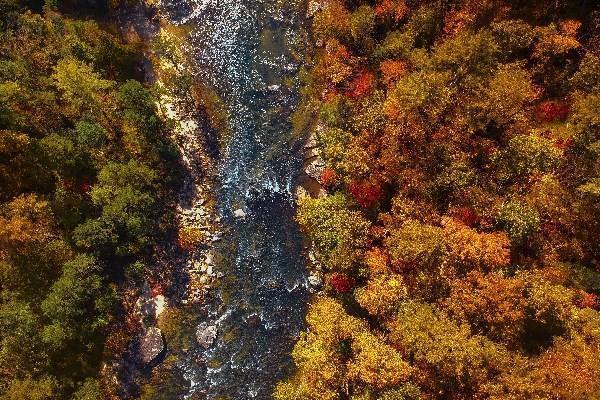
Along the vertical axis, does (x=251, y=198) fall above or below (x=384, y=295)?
above

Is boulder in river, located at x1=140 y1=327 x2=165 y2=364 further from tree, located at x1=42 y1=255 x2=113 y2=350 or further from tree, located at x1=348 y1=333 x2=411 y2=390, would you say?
tree, located at x1=348 y1=333 x2=411 y2=390

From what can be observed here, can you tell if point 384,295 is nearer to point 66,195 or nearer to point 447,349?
point 447,349

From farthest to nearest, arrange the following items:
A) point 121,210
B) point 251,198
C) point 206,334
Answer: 1. point 251,198
2. point 206,334
3. point 121,210

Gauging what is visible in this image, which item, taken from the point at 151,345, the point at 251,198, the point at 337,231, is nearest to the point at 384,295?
the point at 337,231

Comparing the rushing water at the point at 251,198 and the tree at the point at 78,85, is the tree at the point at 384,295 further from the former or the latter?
the tree at the point at 78,85

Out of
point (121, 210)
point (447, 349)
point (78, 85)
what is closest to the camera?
point (447, 349)

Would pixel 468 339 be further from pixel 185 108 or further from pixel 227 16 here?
pixel 227 16

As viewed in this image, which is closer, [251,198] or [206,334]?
[206,334]
